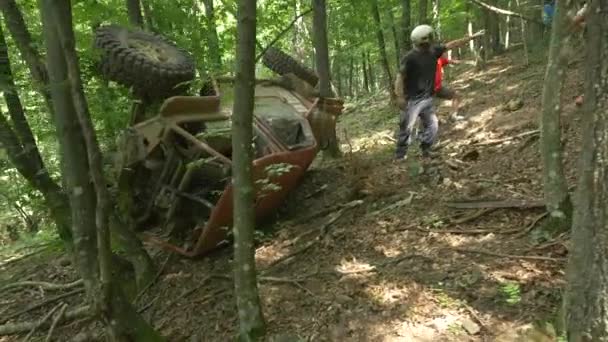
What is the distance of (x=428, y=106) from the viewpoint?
698 centimetres

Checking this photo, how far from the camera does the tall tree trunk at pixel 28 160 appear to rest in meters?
4.61

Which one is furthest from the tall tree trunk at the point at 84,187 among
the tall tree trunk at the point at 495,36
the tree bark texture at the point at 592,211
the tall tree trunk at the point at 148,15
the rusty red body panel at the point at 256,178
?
the tall tree trunk at the point at 495,36

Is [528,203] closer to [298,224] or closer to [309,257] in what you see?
[309,257]

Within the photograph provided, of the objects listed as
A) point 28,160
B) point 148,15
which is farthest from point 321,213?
point 148,15

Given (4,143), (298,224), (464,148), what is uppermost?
(4,143)

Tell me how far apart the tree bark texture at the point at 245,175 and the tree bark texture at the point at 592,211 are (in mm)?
2089

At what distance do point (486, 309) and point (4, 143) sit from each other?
433 centimetres

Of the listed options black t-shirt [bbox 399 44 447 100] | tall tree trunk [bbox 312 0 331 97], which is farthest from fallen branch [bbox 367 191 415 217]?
tall tree trunk [bbox 312 0 331 97]

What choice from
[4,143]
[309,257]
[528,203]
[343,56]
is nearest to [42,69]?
[4,143]

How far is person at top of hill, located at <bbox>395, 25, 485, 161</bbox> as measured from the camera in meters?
6.92

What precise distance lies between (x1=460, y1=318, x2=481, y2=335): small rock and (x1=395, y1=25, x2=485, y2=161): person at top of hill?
Answer: 360 cm

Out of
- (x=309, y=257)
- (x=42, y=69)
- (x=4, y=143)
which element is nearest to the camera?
(x=4, y=143)

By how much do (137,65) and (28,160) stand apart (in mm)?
2013

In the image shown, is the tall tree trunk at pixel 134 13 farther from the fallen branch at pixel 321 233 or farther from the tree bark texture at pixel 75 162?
the tree bark texture at pixel 75 162
